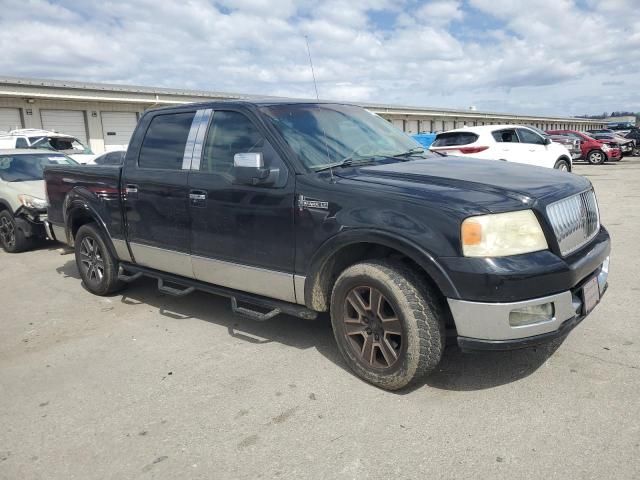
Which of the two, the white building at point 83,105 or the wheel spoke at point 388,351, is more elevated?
the white building at point 83,105

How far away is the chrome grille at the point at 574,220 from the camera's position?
3.06m

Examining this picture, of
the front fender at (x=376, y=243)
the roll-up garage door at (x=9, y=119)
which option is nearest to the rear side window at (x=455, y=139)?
the front fender at (x=376, y=243)

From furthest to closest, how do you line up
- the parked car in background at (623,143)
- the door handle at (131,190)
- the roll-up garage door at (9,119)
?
1. the parked car in background at (623,143)
2. the roll-up garage door at (9,119)
3. the door handle at (131,190)

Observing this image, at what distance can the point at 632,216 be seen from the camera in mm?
9156

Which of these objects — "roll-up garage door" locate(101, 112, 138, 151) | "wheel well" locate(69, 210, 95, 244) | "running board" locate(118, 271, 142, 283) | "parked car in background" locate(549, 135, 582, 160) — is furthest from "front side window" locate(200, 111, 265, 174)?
"roll-up garage door" locate(101, 112, 138, 151)

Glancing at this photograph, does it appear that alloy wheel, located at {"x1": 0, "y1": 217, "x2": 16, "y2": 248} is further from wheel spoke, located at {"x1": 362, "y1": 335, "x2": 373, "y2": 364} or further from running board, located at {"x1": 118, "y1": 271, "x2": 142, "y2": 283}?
wheel spoke, located at {"x1": 362, "y1": 335, "x2": 373, "y2": 364}

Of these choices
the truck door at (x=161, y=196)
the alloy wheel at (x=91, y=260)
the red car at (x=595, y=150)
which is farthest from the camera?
the red car at (x=595, y=150)

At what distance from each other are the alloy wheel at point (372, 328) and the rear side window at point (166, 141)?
203 centimetres

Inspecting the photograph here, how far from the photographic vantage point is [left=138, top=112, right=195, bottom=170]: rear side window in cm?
444

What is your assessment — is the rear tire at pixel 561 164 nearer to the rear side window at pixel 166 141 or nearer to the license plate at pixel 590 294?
the license plate at pixel 590 294

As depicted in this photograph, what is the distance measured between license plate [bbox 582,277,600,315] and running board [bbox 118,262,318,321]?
174 cm

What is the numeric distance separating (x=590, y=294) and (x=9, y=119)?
83.6ft

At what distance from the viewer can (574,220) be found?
130 inches

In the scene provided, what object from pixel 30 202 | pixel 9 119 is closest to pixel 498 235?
pixel 30 202
